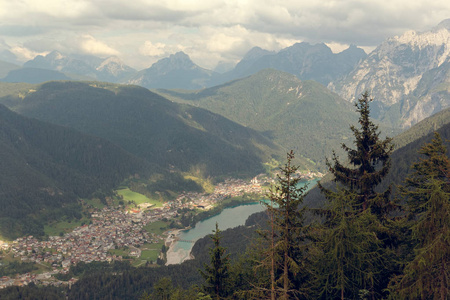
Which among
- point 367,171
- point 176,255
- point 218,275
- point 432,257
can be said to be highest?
point 367,171

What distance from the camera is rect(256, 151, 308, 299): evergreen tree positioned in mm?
27609

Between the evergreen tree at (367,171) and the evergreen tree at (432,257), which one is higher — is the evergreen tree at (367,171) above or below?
above

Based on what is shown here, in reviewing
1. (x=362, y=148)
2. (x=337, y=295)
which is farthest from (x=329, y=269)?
(x=362, y=148)

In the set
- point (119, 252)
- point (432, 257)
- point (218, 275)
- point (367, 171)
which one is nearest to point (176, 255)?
point (119, 252)

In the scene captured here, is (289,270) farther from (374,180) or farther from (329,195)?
(374,180)

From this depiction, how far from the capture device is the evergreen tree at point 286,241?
1087 inches

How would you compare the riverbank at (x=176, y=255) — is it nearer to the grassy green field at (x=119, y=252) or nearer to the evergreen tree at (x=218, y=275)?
the grassy green field at (x=119, y=252)

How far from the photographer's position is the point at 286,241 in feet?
91.7

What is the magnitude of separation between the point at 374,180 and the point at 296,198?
993 centimetres

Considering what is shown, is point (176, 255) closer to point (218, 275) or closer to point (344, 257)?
point (218, 275)

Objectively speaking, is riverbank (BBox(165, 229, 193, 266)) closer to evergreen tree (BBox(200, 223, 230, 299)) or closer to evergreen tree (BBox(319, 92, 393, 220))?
evergreen tree (BBox(200, 223, 230, 299))

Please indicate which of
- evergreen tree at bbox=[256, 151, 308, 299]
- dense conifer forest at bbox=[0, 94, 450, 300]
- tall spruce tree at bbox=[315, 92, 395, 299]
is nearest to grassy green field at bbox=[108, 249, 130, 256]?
dense conifer forest at bbox=[0, 94, 450, 300]

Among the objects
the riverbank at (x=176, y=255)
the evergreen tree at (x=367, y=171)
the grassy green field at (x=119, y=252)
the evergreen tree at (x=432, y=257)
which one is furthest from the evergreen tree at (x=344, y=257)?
the grassy green field at (x=119, y=252)

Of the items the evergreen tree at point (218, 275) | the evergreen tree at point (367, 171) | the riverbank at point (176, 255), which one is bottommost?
the evergreen tree at point (218, 275)
